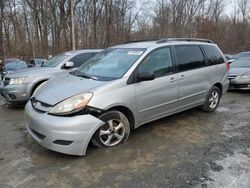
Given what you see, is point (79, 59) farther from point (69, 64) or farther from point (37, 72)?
point (37, 72)

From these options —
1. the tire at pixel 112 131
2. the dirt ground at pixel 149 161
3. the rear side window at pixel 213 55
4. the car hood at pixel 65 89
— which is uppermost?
the rear side window at pixel 213 55

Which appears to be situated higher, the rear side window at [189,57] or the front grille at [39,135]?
the rear side window at [189,57]

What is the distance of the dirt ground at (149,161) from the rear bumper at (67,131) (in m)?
0.25

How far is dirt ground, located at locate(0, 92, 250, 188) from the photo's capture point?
9.91 feet

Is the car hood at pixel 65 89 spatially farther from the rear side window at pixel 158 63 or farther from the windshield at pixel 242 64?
the windshield at pixel 242 64

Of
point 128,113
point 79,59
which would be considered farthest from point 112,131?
point 79,59

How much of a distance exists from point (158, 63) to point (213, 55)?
6.63 ft

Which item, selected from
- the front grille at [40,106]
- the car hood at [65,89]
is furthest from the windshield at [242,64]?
the front grille at [40,106]

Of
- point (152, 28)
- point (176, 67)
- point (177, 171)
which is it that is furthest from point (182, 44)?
point (152, 28)

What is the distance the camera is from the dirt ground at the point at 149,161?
3020 millimetres

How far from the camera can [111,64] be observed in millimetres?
4465

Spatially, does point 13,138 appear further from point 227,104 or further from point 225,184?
point 227,104

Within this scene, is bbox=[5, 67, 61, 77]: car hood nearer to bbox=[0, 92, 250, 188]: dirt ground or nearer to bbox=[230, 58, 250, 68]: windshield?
bbox=[0, 92, 250, 188]: dirt ground

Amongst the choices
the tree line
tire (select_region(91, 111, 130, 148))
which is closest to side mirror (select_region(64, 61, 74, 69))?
tire (select_region(91, 111, 130, 148))
